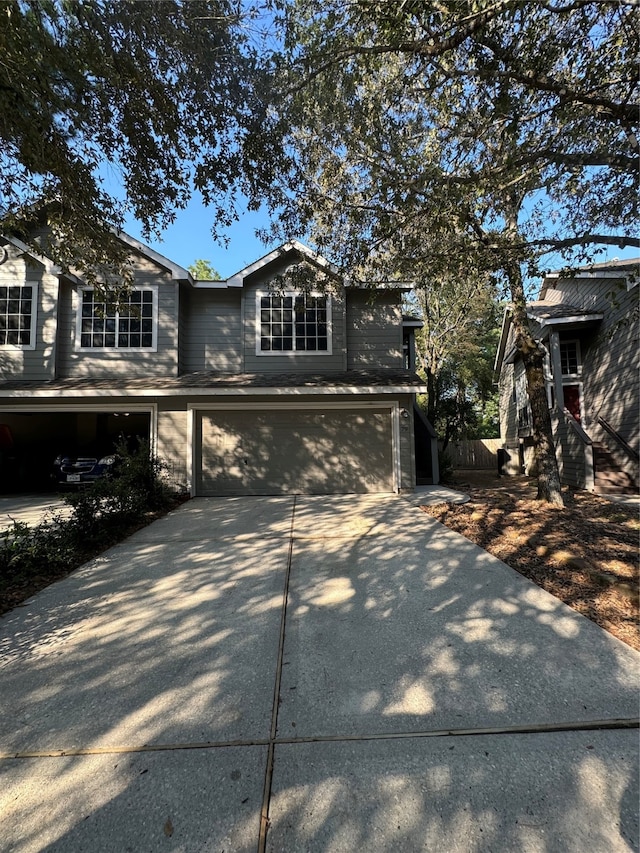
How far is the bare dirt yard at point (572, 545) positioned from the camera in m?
3.42

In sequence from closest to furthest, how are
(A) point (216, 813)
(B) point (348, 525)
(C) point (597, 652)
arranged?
(A) point (216, 813), (C) point (597, 652), (B) point (348, 525)

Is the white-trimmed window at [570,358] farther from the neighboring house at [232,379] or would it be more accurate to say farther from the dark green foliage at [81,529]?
the dark green foliage at [81,529]

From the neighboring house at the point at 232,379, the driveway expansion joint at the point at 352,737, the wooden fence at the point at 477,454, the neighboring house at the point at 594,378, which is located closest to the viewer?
the driveway expansion joint at the point at 352,737

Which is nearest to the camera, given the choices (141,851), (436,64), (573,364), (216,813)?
(141,851)

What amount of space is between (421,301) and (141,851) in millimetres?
20086

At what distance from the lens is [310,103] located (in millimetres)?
4945

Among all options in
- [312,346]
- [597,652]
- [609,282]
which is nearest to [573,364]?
[609,282]

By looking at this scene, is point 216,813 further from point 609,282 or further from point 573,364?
point 573,364

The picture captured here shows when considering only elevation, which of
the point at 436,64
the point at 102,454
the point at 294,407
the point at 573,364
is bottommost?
the point at 102,454

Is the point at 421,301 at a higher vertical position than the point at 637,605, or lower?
higher

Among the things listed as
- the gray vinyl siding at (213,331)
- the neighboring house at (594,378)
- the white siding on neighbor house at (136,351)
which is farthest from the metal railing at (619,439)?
the white siding on neighbor house at (136,351)

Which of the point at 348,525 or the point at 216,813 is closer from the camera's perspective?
the point at 216,813

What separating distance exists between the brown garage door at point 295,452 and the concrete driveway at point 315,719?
6.01 m

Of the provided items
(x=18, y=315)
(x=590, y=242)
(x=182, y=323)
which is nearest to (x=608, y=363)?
(x=590, y=242)
